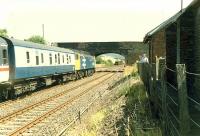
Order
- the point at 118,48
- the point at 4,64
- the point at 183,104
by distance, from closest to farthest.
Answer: the point at 183,104, the point at 4,64, the point at 118,48

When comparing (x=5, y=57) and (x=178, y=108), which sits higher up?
(x=5, y=57)

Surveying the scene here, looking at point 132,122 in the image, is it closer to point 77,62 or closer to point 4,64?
point 4,64

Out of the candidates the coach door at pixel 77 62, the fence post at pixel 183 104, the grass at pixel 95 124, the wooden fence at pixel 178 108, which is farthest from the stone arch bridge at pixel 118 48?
the fence post at pixel 183 104

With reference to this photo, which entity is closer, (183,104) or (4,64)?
(183,104)

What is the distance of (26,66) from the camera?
75.0 ft

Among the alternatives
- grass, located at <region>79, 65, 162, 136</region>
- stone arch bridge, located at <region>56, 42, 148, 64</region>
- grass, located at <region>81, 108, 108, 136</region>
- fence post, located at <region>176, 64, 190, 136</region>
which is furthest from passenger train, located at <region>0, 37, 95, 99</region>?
stone arch bridge, located at <region>56, 42, 148, 64</region>

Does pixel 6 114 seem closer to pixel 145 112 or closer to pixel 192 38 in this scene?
pixel 145 112

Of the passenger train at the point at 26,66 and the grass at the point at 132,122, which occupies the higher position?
the passenger train at the point at 26,66

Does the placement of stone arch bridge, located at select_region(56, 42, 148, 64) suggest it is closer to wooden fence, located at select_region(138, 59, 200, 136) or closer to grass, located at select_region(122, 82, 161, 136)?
grass, located at select_region(122, 82, 161, 136)

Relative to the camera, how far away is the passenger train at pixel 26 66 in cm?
2019

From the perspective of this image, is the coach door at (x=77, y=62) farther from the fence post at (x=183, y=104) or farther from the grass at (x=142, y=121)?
the fence post at (x=183, y=104)

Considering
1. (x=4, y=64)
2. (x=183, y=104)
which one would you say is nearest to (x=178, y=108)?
(x=183, y=104)

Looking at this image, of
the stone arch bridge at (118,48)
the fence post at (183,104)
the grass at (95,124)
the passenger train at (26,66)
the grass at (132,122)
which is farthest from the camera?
the stone arch bridge at (118,48)

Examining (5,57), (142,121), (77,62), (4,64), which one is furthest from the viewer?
(77,62)
